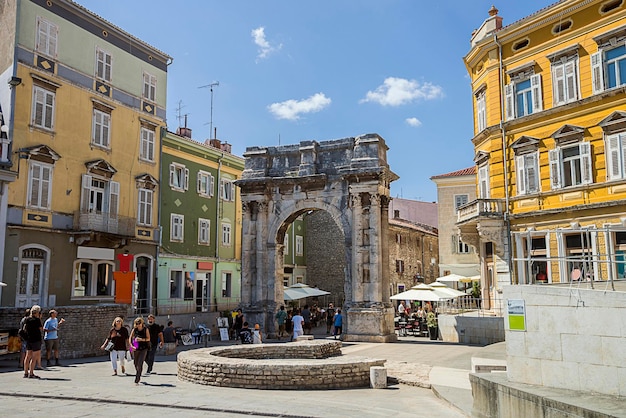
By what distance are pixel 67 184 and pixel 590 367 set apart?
24520mm

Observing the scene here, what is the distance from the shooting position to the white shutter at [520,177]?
24.0m

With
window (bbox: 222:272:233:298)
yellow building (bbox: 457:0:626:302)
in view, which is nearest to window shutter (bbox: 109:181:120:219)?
window (bbox: 222:272:233:298)

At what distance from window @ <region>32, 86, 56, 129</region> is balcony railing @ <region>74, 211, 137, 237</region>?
14.8 ft

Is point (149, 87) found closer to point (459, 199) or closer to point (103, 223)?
point (103, 223)

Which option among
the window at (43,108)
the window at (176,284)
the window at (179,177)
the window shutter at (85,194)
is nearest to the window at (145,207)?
the window at (179,177)

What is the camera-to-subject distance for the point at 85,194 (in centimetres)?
2783

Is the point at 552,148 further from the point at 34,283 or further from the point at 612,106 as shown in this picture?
the point at 34,283

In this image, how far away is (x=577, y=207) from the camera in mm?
21531

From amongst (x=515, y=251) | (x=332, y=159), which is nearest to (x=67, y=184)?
(x=332, y=159)

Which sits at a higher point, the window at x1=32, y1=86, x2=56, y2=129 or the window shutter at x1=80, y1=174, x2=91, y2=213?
the window at x1=32, y1=86, x2=56, y2=129

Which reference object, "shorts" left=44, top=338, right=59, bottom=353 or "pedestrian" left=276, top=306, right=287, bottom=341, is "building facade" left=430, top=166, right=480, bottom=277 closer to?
"pedestrian" left=276, top=306, right=287, bottom=341

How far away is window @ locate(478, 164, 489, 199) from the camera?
84.6 ft

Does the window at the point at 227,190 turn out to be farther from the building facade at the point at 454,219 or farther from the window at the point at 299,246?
the building facade at the point at 454,219

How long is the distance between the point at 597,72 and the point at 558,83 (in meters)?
1.70
